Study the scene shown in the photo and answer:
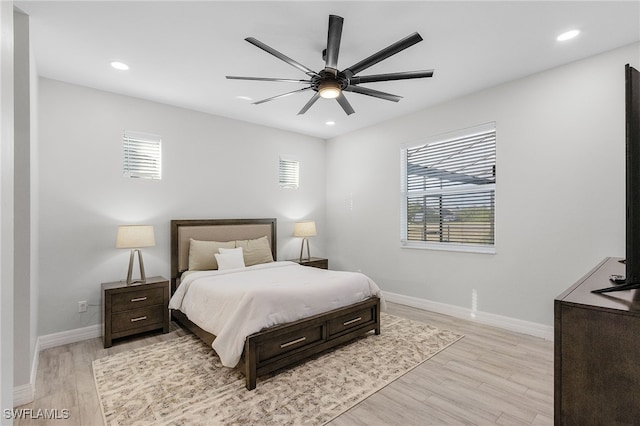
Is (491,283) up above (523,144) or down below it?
below

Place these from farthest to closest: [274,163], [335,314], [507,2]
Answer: [274,163] < [335,314] < [507,2]

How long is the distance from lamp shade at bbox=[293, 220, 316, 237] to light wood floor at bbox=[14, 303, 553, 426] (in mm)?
2602

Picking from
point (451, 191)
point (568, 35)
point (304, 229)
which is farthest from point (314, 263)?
point (568, 35)

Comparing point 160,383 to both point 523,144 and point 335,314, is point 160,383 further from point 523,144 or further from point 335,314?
point 523,144

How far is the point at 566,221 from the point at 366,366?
99.1 inches

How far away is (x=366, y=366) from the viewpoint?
2.76 m

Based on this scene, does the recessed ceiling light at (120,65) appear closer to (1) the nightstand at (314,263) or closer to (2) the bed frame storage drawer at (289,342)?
(2) the bed frame storage drawer at (289,342)

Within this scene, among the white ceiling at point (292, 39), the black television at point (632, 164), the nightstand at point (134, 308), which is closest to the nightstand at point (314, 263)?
the nightstand at point (134, 308)

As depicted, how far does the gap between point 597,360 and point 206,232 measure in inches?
165

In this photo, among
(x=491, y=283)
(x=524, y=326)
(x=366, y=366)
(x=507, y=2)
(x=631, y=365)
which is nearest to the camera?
(x=631, y=365)

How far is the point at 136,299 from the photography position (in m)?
3.43

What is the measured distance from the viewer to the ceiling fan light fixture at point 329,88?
99.7 inches

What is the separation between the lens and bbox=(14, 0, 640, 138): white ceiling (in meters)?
2.32

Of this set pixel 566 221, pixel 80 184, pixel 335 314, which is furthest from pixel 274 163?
pixel 566 221
